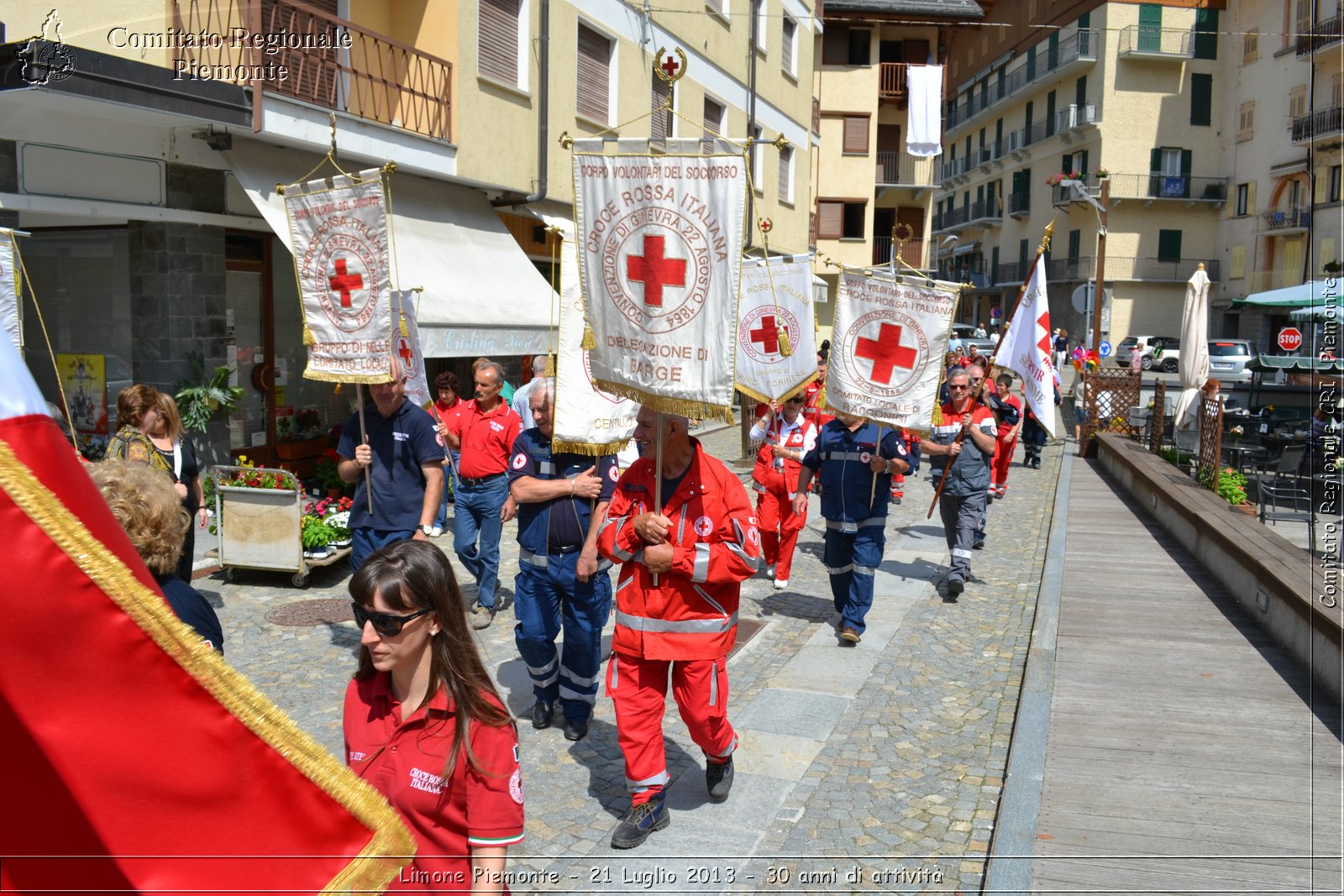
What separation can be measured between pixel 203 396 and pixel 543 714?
622 cm

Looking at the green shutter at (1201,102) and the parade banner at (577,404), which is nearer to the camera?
the parade banner at (577,404)

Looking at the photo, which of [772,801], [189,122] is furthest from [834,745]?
[189,122]

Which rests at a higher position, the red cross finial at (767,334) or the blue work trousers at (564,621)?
the red cross finial at (767,334)

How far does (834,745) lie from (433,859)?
3784 mm

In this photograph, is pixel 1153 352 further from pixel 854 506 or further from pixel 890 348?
pixel 854 506

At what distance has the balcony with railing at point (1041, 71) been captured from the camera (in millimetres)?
49125

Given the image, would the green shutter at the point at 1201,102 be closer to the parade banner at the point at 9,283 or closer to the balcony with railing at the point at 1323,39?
the balcony with railing at the point at 1323,39

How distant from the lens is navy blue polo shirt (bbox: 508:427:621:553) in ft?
18.7

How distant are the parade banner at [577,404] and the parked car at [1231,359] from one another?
31.8 metres

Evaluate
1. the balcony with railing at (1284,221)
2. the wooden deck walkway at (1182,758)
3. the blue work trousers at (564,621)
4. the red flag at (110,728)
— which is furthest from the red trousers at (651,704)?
the balcony with railing at (1284,221)

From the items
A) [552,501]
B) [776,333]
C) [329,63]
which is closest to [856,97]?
[329,63]

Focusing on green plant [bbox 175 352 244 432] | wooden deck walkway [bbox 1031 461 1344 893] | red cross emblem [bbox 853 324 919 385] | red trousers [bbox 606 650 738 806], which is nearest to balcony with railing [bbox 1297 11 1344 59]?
red cross emblem [bbox 853 324 919 385]

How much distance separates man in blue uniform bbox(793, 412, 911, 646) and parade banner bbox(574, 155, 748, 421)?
3639mm

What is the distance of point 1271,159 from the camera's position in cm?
4434
